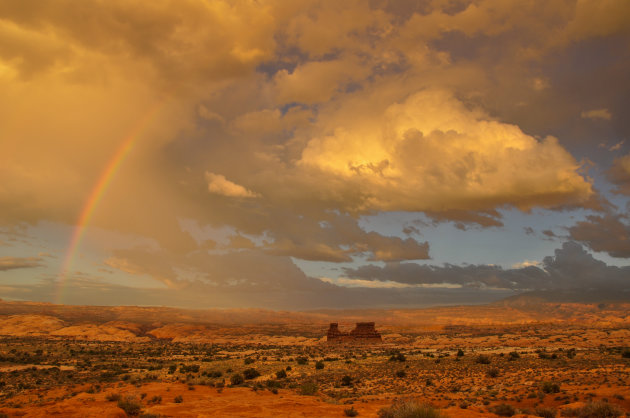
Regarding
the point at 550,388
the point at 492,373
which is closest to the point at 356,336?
the point at 492,373

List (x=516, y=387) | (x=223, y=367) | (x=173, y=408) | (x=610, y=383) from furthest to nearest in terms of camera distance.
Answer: (x=223, y=367) < (x=516, y=387) < (x=610, y=383) < (x=173, y=408)

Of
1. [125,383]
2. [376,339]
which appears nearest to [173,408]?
[125,383]

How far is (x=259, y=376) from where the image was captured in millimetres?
36219

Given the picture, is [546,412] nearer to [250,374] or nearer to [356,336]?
[250,374]

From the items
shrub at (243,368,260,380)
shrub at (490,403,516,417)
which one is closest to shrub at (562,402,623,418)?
shrub at (490,403,516,417)

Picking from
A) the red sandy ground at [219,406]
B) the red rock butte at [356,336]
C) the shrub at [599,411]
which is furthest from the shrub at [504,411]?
the red rock butte at [356,336]

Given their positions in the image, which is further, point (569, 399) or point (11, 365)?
point (11, 365)

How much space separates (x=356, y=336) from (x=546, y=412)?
67139mm

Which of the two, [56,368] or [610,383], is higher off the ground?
[610,383]

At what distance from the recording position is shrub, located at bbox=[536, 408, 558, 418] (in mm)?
17141

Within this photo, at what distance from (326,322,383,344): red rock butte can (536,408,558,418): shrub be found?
63.6 meters

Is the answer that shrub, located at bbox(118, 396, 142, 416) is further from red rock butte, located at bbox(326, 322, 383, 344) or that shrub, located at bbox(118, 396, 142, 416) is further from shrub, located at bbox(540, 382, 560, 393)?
red rock butte, located at bbox(326, 322, 383, 344)

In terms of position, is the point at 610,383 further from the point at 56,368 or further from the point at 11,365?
the point at 11,365

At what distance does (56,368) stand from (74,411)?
26641 mm
